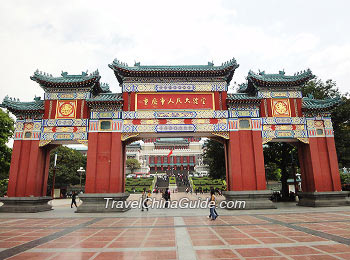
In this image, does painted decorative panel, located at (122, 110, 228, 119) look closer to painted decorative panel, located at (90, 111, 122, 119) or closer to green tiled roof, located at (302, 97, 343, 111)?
painted decorative panel, located at (90, 111, 122, 119)

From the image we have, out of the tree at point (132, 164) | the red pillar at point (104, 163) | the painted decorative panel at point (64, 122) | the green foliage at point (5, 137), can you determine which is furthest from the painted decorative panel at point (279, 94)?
the tree at point (132, 164)

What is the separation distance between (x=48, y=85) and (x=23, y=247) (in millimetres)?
13609

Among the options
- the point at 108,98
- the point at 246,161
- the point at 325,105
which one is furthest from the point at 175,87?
the point at 325,105

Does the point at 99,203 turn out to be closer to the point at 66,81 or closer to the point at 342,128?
the point at 66,81

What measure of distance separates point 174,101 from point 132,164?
170ft

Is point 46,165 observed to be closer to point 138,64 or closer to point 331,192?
point 138,64

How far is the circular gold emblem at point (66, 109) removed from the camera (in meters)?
17.2

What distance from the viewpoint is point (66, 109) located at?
17250mm

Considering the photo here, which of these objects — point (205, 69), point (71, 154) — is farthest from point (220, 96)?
point (71, 154)

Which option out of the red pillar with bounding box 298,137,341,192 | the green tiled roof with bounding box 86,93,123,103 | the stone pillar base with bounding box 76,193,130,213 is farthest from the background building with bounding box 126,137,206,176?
the stone pillar base with bounding box 76,193,130,213

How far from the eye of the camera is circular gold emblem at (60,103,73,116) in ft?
56.3

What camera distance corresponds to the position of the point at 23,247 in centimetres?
648

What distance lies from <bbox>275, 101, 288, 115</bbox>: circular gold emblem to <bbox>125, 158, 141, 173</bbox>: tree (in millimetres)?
53232

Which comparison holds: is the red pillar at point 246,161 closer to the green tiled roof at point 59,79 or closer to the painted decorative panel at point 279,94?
the painted decorative panel at point 279,94
